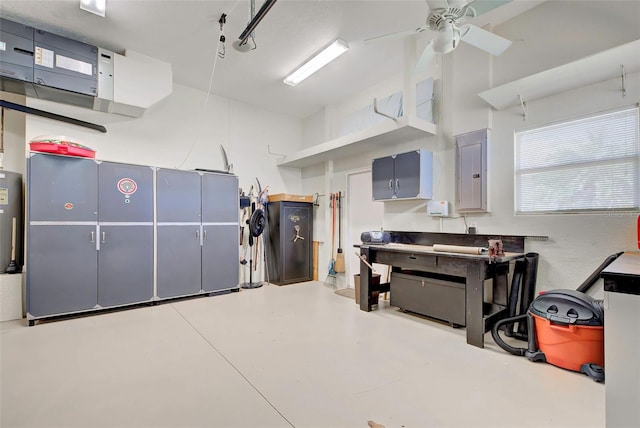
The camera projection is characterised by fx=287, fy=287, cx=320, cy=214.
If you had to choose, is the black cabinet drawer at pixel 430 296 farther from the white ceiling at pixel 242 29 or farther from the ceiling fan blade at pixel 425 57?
the white ceiling at pixel 242 29

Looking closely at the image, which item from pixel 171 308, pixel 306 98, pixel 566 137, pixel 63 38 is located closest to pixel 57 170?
pixel 63 38

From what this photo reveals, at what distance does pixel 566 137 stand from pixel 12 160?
284 inches

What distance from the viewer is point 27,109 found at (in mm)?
3934

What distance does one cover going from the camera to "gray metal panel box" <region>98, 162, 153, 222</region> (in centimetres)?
415

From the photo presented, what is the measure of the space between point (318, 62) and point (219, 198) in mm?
2828

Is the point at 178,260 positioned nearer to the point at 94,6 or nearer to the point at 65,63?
the point at 65,63

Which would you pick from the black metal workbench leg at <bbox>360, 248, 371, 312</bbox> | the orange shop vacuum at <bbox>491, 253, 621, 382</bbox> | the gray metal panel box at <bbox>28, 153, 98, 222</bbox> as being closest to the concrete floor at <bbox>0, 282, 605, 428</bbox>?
the orange shop vacuum at <bbox>491, 253, 621, 382</bbox>

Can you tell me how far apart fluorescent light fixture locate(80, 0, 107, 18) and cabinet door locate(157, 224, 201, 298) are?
284 cm

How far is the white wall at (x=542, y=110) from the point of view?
284 centimetres

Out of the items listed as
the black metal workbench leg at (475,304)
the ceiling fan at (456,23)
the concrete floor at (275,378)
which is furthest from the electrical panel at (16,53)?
the black metal workbench leg at (475,304)

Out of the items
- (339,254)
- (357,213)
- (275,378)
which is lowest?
(275,378)

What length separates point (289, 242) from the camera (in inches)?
238

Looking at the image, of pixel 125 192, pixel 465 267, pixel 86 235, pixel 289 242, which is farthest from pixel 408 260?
pixel 86 235

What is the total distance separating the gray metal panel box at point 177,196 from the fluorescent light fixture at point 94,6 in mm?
2092
